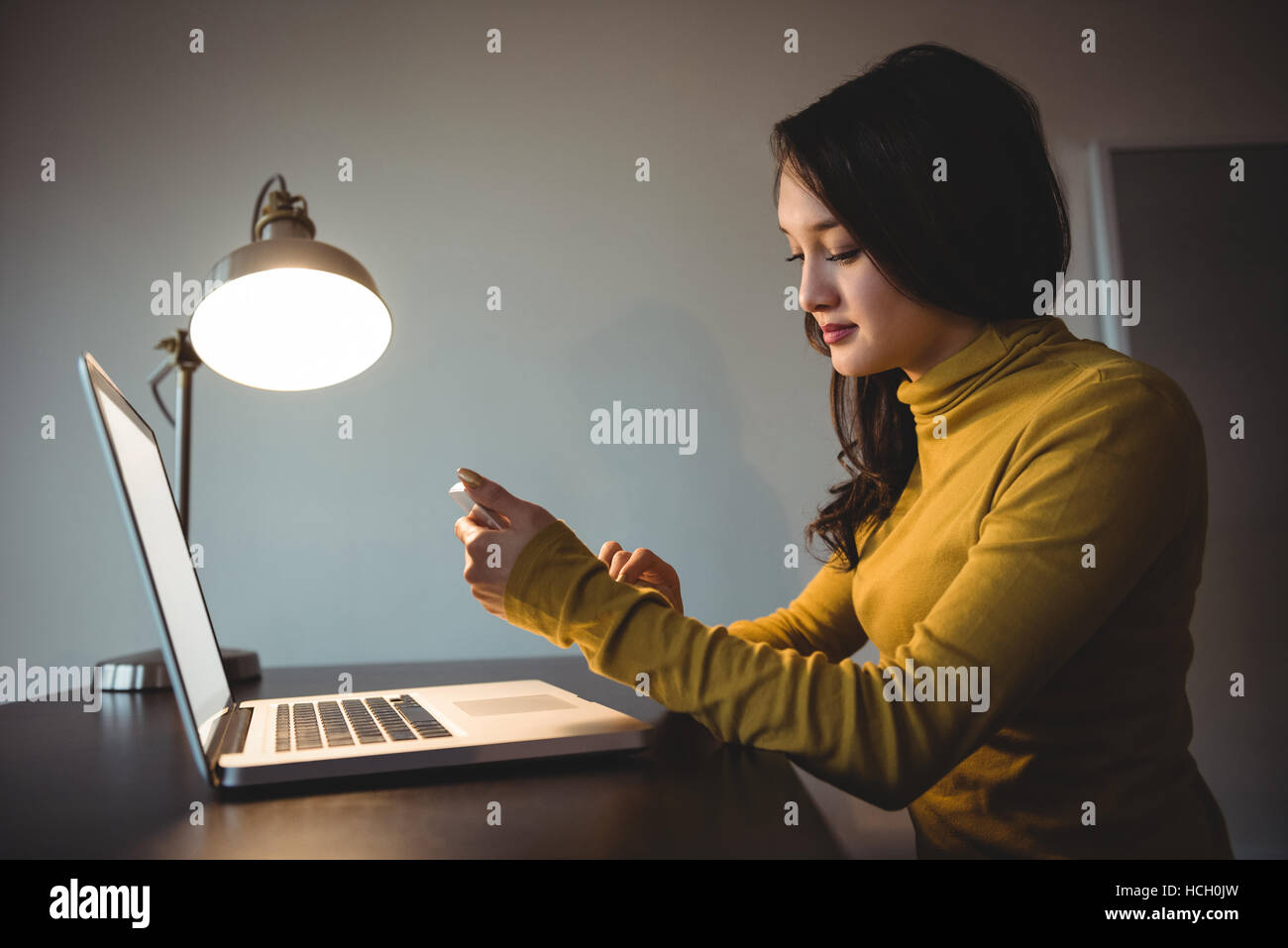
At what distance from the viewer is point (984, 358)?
0.68 meters

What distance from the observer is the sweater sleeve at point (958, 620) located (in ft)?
1.55

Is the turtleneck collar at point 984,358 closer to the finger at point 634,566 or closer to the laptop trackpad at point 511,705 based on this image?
the finger at point 634,566

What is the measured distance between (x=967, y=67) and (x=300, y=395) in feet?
4.20

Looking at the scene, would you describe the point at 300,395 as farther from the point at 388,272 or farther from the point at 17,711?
the point at 17,711

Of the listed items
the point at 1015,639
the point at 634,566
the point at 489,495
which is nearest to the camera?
the point at 1015,639

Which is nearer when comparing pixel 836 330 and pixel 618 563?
pixel 836 330

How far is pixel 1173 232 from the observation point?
1.51m

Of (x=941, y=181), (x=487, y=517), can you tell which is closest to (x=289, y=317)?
(x=487, y=517)

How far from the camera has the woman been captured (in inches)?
18.9

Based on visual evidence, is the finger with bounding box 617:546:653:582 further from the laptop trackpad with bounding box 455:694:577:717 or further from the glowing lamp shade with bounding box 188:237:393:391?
the glowing lamp shade with bounding box 188:237:393:391

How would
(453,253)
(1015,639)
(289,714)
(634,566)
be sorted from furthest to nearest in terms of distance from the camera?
(453,253), (634,566), (289,714), (1015,639)

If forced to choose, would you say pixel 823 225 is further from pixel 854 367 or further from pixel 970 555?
pixel 970 555

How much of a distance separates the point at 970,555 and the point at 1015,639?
Result: 67 millimetres
